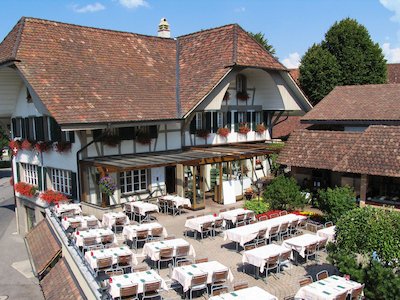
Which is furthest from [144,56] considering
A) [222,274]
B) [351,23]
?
[351,23]

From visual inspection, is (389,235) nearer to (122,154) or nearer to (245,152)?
(245,152)

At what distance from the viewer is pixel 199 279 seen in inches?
411

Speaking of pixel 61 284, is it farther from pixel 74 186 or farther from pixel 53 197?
pixel 53 197

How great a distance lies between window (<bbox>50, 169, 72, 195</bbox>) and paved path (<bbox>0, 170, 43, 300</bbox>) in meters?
4.47

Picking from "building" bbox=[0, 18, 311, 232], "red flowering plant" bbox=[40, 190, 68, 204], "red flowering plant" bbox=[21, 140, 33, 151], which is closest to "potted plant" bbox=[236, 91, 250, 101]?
"building" bbox=[0, 18, 311, 232]

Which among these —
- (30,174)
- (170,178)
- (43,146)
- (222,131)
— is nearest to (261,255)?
(170,178)

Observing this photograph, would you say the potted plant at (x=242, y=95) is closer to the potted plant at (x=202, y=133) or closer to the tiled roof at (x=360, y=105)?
the potted plant at (x=202, y=133)

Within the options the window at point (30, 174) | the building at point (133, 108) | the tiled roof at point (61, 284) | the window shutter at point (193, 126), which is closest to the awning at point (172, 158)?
the building at point (133, 108)

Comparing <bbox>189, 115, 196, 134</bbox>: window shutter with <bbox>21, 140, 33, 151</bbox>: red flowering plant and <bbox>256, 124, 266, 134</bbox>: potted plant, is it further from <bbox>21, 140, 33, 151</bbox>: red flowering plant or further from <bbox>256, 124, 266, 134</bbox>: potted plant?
<bbox>21, 140, 33, 151</bbox>: red flowering plant

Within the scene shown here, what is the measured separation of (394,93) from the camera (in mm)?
22688

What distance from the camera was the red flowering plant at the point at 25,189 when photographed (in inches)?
883

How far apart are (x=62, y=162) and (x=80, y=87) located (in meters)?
3.72

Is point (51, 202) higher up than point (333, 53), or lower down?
lower down

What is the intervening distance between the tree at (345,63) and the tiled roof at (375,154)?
17275mm
